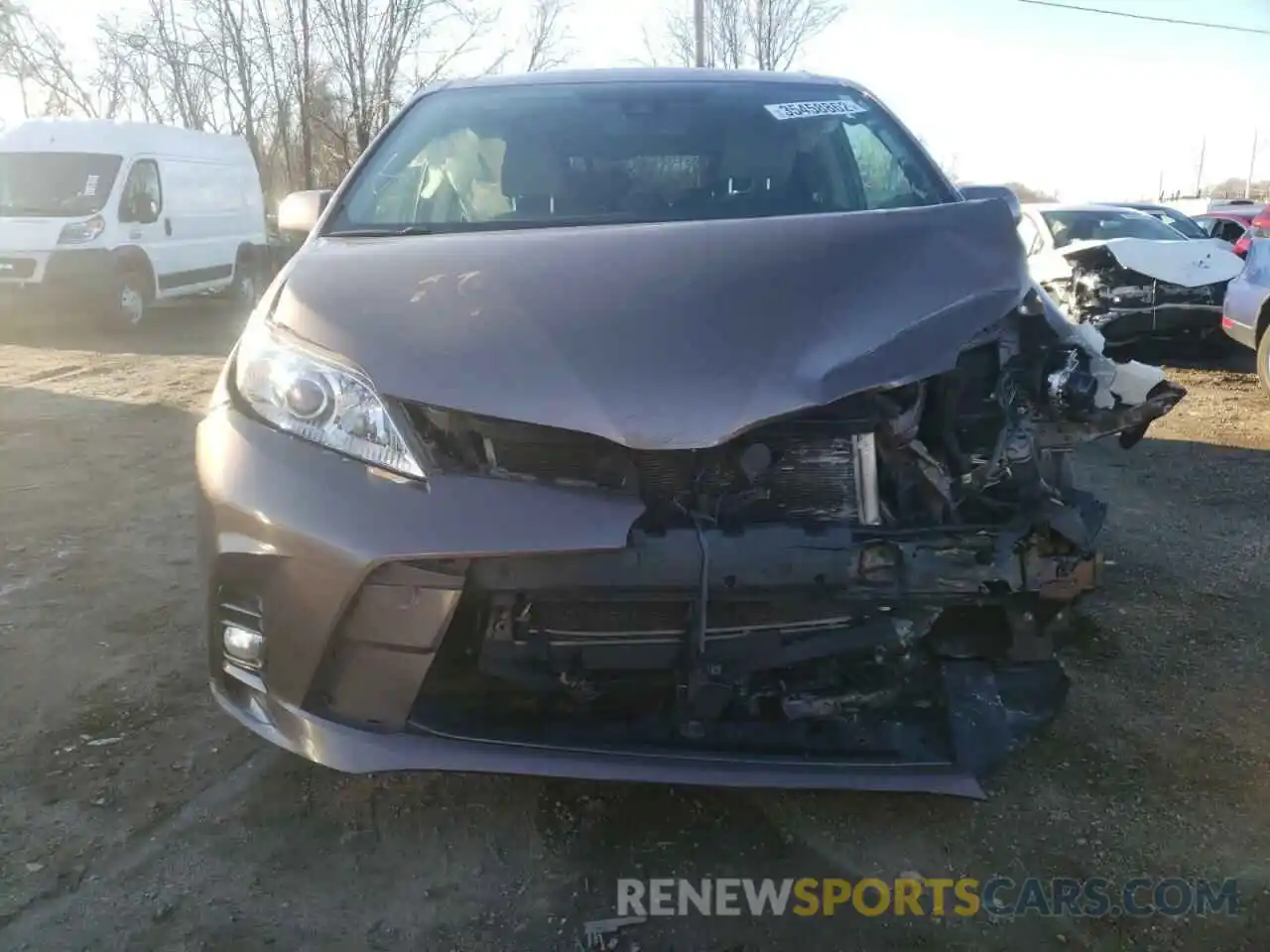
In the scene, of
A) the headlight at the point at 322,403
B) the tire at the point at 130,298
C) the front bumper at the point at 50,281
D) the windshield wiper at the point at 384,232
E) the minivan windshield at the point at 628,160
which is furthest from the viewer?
the tire at the point at 130,298

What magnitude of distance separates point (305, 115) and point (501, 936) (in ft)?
63.6

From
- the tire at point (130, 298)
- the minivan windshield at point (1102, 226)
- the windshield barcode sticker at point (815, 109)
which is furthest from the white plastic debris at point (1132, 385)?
the tire at point (130, 298)

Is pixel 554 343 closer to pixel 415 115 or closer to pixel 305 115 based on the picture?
pixel 415 115

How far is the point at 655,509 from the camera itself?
6.77 ft

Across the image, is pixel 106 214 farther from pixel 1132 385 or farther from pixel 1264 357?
pixel 1132 385

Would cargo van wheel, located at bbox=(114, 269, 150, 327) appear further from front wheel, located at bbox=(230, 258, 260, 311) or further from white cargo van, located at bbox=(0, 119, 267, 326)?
front wheel, located at bbox=(230, 258, 260, 311)

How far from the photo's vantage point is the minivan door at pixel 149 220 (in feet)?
36.1

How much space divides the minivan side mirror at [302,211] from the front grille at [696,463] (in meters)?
1.48

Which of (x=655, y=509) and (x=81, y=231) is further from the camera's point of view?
(x=81, y=231)

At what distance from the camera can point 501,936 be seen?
2098 millimetres

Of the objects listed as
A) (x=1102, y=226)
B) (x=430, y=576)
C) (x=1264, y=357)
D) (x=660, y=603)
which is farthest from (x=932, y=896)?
(x=1102, y=226)

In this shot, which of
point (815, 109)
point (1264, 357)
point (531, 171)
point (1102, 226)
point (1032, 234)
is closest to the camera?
point (531, 171)

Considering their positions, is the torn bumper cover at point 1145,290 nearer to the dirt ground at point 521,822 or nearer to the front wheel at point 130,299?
the dirt ground at point 521,822

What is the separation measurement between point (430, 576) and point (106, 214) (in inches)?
411
